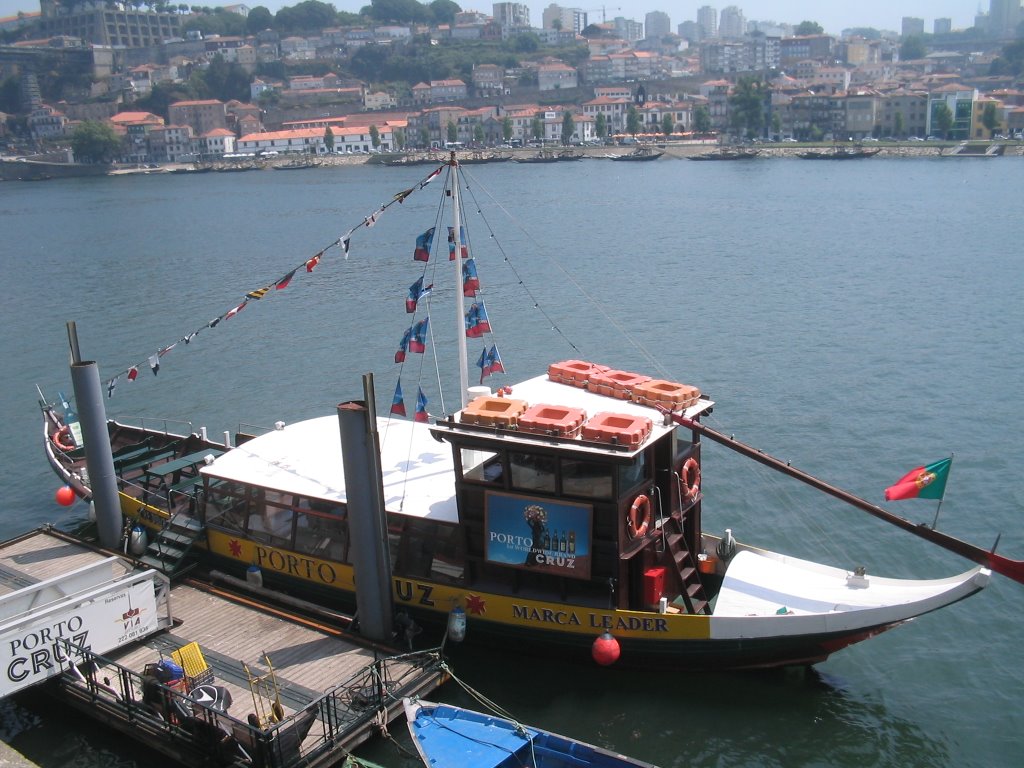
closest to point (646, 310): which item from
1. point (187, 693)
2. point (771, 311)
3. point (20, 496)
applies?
point (771, 311)

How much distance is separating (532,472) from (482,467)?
0.97 meters

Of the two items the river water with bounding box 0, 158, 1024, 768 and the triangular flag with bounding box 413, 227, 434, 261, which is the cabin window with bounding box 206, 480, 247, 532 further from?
the triangular flag with bounding box 413, 227, 434, 261

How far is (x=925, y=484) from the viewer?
14.1 metres

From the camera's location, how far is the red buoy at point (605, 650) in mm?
14688

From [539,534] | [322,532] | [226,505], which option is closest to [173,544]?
[226,505]

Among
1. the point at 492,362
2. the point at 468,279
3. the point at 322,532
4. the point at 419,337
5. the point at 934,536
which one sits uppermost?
the point at 468,279

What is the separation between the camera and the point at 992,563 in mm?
13477

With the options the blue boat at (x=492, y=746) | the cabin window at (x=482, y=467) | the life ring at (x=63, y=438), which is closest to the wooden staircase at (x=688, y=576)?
the cabin window at (x=482, y=467)

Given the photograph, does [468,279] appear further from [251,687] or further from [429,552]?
[251,687]

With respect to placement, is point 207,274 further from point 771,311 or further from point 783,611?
point 783,611

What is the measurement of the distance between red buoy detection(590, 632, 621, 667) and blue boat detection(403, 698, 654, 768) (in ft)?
6.68

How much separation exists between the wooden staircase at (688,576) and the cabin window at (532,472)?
2427mm

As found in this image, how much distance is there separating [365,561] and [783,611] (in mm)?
6377

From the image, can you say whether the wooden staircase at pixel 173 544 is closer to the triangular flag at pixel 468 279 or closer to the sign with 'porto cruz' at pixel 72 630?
the sign with 'porto cruz' at pixel 72 630
